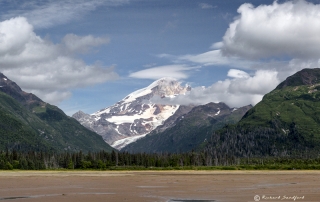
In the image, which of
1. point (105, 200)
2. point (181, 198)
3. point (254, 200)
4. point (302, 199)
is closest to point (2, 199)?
point (105, 200)

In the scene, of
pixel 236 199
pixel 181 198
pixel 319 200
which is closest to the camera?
pixel 319 200

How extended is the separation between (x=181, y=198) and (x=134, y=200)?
729cm

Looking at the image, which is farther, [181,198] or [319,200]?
[181,198]

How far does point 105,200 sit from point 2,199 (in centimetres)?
1459

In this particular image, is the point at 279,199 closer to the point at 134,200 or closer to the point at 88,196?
the point at 134,200

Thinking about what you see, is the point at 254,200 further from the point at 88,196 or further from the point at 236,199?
the point at 88,196

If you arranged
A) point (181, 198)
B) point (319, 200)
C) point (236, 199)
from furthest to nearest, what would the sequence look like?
point (181, 198) → point (236, 199) → point (319, 200)

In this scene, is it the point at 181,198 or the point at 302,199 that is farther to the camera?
the point at 181,198

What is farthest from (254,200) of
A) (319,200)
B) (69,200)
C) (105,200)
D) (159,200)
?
(69,200)

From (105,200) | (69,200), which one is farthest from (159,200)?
(69,200)

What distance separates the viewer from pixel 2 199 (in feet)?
206

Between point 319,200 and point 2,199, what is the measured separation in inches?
1651

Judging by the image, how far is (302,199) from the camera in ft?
187

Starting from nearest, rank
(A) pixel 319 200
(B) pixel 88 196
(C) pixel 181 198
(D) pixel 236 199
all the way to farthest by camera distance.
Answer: (A) pixel 319 200 → (D) pixel 236 199 → (C) pixel 181 198 → (B) pixel 88 196
